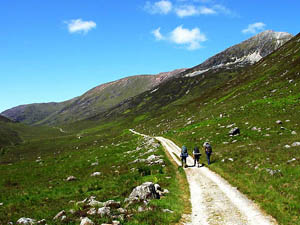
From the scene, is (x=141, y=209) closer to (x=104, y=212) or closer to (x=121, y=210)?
(x=121, y=210)

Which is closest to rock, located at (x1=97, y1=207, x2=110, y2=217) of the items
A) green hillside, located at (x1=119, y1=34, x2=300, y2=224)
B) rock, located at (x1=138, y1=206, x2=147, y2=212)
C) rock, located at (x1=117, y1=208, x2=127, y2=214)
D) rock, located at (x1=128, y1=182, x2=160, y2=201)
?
rock, located at (x1=117, y1=208, x2=127, y2=214)

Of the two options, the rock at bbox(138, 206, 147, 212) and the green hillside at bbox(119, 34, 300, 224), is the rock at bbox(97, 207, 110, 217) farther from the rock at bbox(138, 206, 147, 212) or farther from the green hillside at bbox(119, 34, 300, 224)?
the green hillside at bbox(119, 34, 300, 224)

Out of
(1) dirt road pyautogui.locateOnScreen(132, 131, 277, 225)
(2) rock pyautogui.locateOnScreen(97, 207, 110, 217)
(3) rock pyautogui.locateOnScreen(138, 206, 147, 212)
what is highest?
(2) rock pyautogui.locateOnScreen(97, 207, 110, 217)

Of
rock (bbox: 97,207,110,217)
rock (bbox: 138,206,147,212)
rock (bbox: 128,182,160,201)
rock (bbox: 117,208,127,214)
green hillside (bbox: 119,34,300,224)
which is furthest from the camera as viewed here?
rock (bbox: 128,182,160,201)

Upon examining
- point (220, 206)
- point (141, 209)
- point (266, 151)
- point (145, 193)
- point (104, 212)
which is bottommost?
point (220, 206)

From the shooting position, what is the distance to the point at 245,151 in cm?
2538

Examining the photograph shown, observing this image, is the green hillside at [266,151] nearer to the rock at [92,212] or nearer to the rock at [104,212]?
the rock at [104,212]

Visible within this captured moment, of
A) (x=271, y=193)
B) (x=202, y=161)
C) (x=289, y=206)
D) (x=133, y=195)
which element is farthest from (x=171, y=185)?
(x=202, y=161)

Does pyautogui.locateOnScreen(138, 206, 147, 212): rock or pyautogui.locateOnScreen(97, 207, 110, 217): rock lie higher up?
pyautogui.locateOnScreen(97, 207, 110, 217): rock

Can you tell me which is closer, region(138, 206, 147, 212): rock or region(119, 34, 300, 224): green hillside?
region(138, 206, 147, 212): rock

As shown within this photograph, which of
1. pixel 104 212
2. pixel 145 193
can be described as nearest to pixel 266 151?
pixel 145 193

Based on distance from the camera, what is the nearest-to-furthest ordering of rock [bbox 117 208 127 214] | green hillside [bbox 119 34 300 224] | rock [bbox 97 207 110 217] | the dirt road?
the dirt road, rock [bbox 97 207 110 217], rock [bbox 117 208 127 214], green hillside [bbox 119 34 300 224]

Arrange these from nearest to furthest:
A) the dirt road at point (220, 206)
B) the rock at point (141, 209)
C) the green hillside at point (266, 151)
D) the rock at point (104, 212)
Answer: the dirt road at point (220, 206) < the rock at point (104, 212) < the rock at point (141, 209) < the green hillside at point (266, 151)

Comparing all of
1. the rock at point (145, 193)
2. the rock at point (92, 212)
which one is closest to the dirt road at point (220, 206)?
the rock at point (145, 193)
